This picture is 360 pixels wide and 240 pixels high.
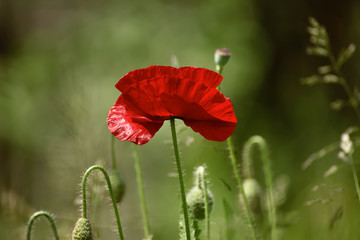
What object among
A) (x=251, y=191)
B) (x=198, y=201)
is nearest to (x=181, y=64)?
(x=251, y=191)

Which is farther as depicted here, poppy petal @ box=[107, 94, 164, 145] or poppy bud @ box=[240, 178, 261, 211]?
poppy bud @ box=[240, 178, 261, 211]

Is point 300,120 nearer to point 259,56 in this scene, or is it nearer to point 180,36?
point 259,56

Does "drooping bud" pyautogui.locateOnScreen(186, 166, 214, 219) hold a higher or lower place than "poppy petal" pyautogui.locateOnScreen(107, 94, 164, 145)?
lower

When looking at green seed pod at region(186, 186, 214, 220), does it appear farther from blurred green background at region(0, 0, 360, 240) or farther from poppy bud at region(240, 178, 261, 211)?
blurred green background at region(0, 0, 360, 240)

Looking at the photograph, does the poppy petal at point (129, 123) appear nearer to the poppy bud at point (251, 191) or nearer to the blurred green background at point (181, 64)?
the poppy bud at point (251, 191)

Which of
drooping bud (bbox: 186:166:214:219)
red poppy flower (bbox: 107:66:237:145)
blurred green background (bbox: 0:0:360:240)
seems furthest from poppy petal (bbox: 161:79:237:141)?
blurred green background (bbox: 0:0:360:240)

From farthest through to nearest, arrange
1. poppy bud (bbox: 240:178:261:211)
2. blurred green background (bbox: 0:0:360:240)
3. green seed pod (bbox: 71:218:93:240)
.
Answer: blurred green background (bbox: 0:0:360:240) < poppy bud (bbox: 240:178:261:211) < green seed pod (bbox: 71:218:93:240)

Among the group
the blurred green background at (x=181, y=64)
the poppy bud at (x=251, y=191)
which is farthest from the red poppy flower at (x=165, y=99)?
the blurred green background at (x=181, y=64)

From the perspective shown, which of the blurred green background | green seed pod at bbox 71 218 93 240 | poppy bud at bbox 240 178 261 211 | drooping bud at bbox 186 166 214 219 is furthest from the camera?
the blurred green background

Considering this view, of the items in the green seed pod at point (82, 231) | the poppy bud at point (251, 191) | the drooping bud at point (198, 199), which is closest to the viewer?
the green seed pod at point (82, 231)
